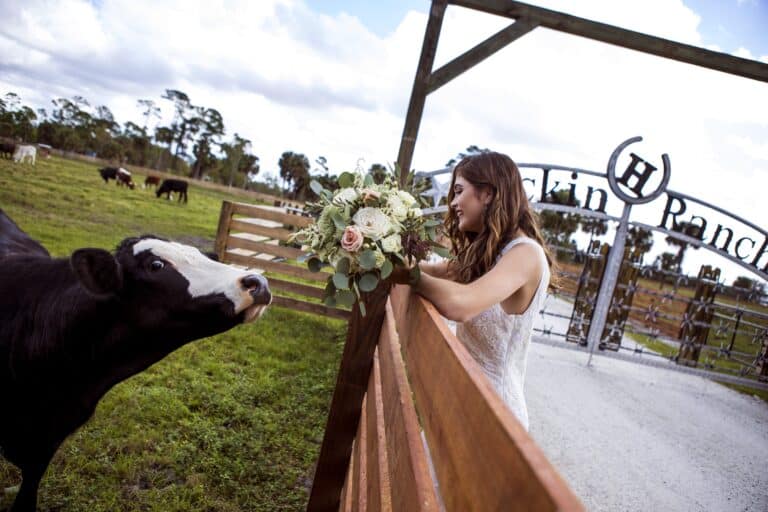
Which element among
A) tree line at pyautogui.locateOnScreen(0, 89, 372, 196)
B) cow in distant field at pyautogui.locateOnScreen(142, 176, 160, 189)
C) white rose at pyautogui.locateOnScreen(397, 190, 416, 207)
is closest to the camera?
white rose at pyautogui.locateOnScreen(397, 190, 416, 207)

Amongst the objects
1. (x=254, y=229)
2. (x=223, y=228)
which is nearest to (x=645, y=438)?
(x=254, y=229)

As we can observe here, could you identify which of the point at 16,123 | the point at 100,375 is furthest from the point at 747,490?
the point at 16,123

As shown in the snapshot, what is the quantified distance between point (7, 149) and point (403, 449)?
13.7 metres

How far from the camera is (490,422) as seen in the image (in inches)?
21.1

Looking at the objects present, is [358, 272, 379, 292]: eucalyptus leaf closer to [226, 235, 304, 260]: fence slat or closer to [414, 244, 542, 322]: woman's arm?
[414, 244, 542, 322]: woman's arm

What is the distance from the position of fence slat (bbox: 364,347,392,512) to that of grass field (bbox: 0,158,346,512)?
4.81 ft

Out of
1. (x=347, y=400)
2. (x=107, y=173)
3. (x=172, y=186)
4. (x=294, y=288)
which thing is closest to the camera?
(x=347, y=400)

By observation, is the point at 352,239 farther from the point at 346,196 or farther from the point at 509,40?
the point at 509,40

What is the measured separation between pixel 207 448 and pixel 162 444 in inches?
11.8

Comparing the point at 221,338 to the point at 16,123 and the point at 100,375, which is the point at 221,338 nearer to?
the point at 100,375

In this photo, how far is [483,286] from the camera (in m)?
1.48

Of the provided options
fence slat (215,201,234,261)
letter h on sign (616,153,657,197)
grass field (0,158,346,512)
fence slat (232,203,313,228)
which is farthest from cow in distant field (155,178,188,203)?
letter h on sign (616,153,657,197)

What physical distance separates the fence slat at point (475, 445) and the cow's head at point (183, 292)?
1083mm

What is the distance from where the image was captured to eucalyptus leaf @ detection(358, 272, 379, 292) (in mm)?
1422
